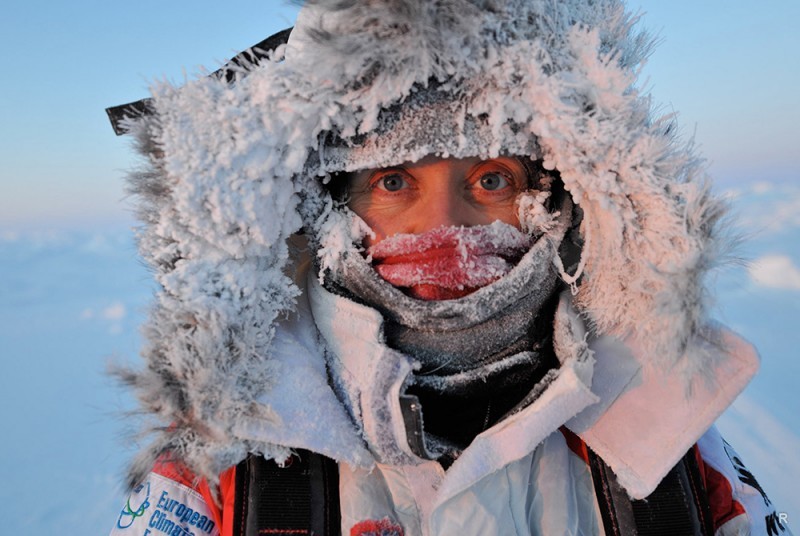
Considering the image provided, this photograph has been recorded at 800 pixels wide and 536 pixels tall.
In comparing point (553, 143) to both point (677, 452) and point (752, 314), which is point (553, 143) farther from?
point (752, 314)

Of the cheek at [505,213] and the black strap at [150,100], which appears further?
the cheek at [505,213]

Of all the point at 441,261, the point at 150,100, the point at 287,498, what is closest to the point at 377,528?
the point at 287,498

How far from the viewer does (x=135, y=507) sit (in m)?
1.19

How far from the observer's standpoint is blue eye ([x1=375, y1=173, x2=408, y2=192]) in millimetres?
1307

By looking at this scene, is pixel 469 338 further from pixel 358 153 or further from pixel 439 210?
pixel 358 153

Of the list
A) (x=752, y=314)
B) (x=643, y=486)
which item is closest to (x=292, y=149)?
(x=643, y=486)

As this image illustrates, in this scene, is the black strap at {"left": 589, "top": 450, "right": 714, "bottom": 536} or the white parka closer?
the white parka

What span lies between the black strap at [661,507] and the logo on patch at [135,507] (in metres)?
0.98

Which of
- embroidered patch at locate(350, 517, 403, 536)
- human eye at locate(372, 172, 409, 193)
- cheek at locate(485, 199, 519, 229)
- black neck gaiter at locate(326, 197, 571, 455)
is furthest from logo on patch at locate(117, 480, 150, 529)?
cheek at locate(485, 199, 519, 229)

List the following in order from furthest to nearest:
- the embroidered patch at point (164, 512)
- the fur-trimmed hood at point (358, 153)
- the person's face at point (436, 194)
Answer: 1. the person's face at point (436, 194)
2. the embroidered patch at point (164, 512)
3. the fur-trimmed hood at point (358, 153)

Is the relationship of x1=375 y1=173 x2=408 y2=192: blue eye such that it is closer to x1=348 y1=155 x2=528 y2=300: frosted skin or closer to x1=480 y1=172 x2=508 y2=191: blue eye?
x1=348 y1=155 x2=528 y2=300: frosted skin

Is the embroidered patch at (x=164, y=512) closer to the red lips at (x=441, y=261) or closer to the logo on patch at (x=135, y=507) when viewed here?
the logo on patch at (x=135, y=507)

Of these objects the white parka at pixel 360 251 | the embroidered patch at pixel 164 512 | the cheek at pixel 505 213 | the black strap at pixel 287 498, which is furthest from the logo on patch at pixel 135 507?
the cheek at pixel 505 213

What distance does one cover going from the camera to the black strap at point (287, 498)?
1.10 meters
